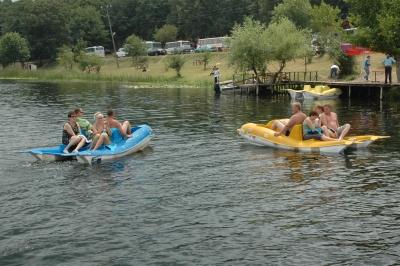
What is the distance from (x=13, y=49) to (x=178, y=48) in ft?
122

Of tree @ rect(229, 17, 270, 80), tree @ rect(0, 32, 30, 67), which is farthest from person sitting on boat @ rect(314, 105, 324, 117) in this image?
tree @ rect(0, 32, 30, 67)

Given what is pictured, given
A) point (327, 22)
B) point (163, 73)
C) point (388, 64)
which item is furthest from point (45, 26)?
point (388, 64)

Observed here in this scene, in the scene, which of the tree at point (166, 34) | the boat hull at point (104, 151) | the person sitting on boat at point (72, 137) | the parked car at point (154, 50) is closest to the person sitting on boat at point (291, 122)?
the boat hull at point (104, 151)

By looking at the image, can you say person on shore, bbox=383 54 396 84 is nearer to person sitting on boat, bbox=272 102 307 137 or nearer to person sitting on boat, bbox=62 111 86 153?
person sitting on boat, bbox=272 102 307 137

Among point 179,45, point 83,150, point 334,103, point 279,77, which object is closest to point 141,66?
point 179,45

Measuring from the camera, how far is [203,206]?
14.8m

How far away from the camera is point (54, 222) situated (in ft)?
44.7

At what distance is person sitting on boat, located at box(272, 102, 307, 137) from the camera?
70.5 feet

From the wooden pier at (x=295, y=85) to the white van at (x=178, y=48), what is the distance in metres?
45.0

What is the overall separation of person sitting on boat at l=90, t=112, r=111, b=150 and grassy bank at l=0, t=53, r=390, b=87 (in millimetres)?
35733

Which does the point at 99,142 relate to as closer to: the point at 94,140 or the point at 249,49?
the point at 94,140

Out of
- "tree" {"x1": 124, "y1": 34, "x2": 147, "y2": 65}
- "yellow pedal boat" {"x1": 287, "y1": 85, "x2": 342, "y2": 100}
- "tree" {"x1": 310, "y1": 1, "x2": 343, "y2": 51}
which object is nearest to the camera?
"yellow pedal boat" {"x1": 287, "y1": 85, "x2": 342, "y2": 100}

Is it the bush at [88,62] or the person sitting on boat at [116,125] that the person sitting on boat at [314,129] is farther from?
the bush at [88,62]

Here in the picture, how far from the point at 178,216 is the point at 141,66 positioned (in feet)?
271
